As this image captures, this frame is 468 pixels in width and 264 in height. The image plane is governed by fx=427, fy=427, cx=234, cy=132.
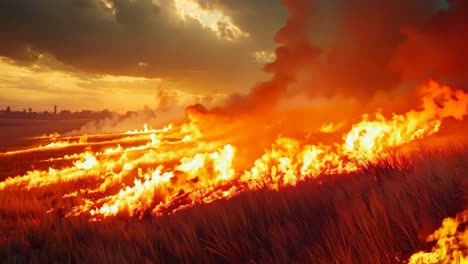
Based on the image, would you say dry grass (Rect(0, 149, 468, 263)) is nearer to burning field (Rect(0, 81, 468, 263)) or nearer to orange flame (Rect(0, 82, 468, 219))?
burning field (Rect(0, 81, 468, 263))

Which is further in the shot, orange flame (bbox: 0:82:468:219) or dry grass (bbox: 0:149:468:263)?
orange flame (bbox: 0:82:468:219)

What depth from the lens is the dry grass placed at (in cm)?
459

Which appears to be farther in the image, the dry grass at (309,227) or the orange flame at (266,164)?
the orange flame at (266,164)

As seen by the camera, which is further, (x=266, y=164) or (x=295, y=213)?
(x=266, y=164)

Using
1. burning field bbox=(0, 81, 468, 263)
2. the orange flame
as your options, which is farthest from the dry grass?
the orange flame

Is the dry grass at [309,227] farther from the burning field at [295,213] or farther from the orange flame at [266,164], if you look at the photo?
the orange flame at [266,164]

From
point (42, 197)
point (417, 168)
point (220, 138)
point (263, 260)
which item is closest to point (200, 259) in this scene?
point (263, 260)

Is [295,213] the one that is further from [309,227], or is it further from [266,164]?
[266,164]

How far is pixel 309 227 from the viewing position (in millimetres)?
5777

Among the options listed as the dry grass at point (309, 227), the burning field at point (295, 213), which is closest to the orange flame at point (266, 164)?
the burning field at point (295, 213)

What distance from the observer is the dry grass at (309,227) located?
4.59 m

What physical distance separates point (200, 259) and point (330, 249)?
189 centimetres

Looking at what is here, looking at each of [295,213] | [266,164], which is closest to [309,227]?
[295,213]

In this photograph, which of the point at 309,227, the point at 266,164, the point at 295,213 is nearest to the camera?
the point at 309,227
